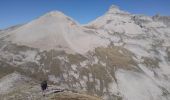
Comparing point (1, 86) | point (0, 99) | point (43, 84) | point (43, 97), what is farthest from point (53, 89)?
point (1, 86)

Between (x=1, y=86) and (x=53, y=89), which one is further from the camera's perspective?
(x=1, y=86)

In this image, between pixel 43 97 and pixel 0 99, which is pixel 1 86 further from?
pixel 43 97

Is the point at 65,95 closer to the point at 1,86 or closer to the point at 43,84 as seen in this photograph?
the point at 43,84

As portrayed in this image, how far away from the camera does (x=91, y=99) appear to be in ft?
280

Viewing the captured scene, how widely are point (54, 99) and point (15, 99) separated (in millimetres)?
13555

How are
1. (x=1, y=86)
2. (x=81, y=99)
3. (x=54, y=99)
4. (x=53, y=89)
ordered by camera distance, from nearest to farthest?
1. (x=54, y=99)
2. (x=81, y=99)
3. (x=53, y=89)
4. (x=1, y=86)

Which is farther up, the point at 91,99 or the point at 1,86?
the point at 1,86

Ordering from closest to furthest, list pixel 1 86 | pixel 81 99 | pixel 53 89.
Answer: pixel 81 99 < pixel 53 89 < pixel 1 86

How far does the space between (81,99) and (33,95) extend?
13027 millimetres

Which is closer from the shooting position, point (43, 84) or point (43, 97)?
point (43, 97)

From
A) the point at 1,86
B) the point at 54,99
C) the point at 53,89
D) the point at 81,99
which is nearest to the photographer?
the point at 54,99

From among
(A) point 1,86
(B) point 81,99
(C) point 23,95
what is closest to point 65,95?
(B) point 81,99

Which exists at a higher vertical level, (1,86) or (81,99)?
(1,86)

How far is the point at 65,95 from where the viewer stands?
8269cm
